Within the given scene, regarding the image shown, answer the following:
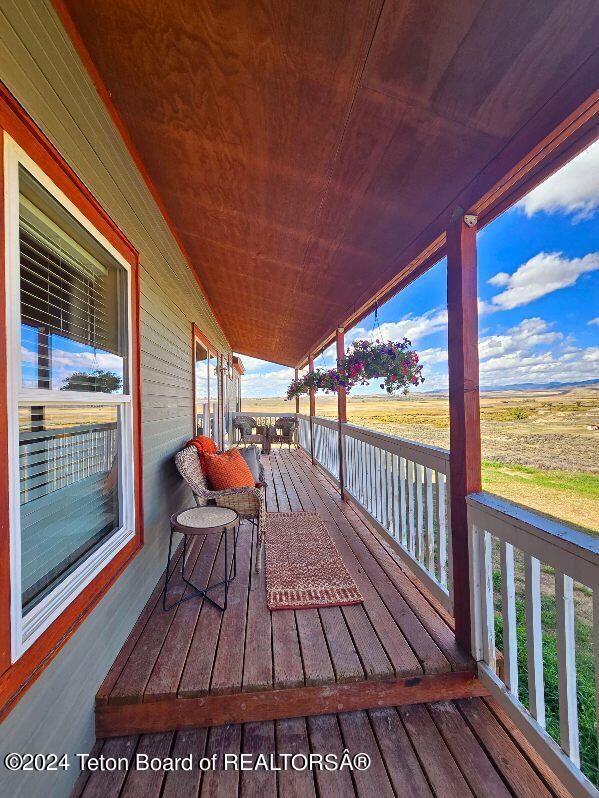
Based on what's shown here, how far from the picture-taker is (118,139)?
75.6 inches

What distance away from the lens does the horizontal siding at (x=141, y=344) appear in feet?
3.68

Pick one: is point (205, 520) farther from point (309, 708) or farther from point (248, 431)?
point (248, 431)

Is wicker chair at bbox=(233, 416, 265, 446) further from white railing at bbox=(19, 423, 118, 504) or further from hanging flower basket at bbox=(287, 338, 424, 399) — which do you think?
white railing at bbox=(19, 423, 118, 504)

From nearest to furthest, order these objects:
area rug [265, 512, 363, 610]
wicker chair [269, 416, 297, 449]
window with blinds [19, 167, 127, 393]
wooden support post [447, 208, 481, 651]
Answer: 1. window with blinds [19, 167, 127, 393]
2. wooden support post [447, 208, 481, 651]
3. area rug [265, 512, 363, 610]
4. wicker chair [269, 416, 297, 449]

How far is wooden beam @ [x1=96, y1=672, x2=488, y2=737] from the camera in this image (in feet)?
4.95

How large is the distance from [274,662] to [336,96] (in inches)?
103

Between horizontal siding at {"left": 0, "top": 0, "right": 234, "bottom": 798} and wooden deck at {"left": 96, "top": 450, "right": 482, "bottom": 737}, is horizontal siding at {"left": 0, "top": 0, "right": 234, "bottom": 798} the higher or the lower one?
the higher one

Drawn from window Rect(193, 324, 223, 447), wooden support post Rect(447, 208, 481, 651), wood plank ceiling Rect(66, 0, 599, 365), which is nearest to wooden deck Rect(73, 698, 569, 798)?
wooden support post Rect(447, 208, 481, 651)

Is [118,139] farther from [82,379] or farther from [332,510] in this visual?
[332,510]

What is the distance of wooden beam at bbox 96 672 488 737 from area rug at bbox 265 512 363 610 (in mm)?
568

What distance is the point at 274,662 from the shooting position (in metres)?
1.70

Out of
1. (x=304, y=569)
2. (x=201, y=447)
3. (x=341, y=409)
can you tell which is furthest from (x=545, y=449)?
(x=341, y=409)

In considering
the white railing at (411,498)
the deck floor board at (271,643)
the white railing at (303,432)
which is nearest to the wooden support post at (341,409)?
the white railing at (411,498)

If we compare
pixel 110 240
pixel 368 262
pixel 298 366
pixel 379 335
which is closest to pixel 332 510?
pixel 379 335
